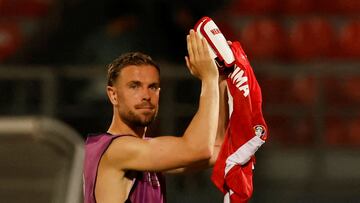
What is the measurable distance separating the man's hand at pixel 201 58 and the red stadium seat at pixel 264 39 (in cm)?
381

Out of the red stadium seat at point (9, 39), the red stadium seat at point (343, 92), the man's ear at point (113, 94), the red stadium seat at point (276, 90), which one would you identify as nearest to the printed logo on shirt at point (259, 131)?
the man's ear at point (113, 94)

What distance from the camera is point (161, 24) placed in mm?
5793

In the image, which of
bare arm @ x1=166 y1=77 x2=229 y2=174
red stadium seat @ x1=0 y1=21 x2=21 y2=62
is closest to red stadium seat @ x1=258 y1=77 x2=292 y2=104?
red stadium seat @ x1=0 y1=21 x2=21 y2=62

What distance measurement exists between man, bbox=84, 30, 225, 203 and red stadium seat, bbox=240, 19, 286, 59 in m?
3.64

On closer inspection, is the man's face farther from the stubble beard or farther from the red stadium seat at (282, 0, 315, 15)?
the red stadium seat at (282, 0, 315, 15)

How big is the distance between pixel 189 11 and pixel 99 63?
2.56 feet

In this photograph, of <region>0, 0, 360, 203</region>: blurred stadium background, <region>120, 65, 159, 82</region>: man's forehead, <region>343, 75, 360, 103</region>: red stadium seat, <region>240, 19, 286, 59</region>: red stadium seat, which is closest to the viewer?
<region>120, 65, 159, 82</region>: man's forehead

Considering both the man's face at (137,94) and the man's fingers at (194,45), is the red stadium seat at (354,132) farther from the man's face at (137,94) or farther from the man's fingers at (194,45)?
the man's fingers at (194,45)

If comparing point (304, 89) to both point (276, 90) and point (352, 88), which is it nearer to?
point (276, 90)

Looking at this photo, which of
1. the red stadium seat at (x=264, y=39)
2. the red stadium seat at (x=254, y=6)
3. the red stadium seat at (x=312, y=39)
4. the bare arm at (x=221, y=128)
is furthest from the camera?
the red stadium seat at (x=254, y=6)

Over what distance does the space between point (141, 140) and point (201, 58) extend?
13.0 inches

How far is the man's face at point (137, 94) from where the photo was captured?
2.70m

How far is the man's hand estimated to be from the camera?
2551 mm

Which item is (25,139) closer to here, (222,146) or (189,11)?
(222,146)
